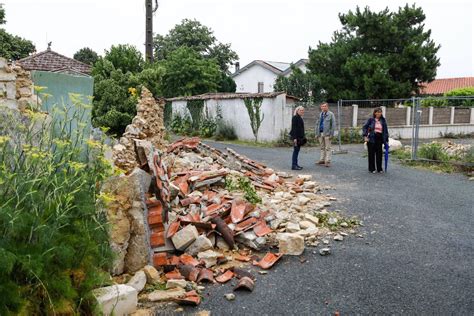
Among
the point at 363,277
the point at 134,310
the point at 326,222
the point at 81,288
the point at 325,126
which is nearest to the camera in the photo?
the point at 81,288

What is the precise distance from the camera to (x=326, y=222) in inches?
270

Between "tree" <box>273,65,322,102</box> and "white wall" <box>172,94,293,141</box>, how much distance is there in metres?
6.33

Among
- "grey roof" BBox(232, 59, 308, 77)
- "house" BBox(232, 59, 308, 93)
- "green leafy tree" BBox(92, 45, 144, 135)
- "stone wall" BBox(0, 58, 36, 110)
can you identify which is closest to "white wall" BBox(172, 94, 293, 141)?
"green leafy tree" BBox(92, 45, 144, 135)

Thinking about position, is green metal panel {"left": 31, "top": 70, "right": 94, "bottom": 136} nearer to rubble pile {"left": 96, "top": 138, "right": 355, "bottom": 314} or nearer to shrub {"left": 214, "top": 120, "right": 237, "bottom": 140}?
rubble pile {"left": 96, "top": 138, "right": 355, "bottom": 314}

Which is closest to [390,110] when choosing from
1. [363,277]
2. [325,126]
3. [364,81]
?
[364,81]

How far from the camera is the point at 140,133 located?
942cm

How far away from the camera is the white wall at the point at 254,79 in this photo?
140 ft

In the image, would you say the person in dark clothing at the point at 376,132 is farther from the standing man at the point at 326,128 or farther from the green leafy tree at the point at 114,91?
the green leafy tree at the point at 114,91

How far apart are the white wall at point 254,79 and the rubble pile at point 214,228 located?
34843 millimetres

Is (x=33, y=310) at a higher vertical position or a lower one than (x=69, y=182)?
lower

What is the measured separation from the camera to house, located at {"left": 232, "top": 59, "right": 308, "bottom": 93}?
41.9m

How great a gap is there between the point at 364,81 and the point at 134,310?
2396 centimetres

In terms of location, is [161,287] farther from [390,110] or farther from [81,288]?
[390,110]

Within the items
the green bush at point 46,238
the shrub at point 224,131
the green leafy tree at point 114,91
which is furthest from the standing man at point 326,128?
the shrub at point 224,131
